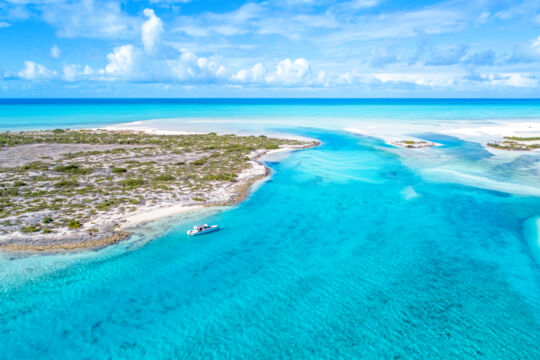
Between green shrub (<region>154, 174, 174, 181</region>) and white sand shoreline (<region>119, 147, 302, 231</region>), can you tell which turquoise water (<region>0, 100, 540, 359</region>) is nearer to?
white sand shoreline (<region>119, 147, 302, 231</region>)

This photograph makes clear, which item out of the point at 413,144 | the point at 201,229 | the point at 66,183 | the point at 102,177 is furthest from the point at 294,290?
the point at 413,144

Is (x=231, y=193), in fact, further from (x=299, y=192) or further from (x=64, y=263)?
(x=64, y=263)

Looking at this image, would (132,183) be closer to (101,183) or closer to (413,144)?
(101,183)

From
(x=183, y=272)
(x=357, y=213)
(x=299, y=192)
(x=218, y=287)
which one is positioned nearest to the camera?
(x=218, y=287)

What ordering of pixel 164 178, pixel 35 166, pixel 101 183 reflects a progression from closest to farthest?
pixel 101 183
pixel 164 178
pixel 35 166

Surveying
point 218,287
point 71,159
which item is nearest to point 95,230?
point 218,287

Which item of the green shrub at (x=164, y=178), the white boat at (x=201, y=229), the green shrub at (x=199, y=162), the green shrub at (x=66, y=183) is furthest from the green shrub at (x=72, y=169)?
the white boat at (x=201, y=229)
